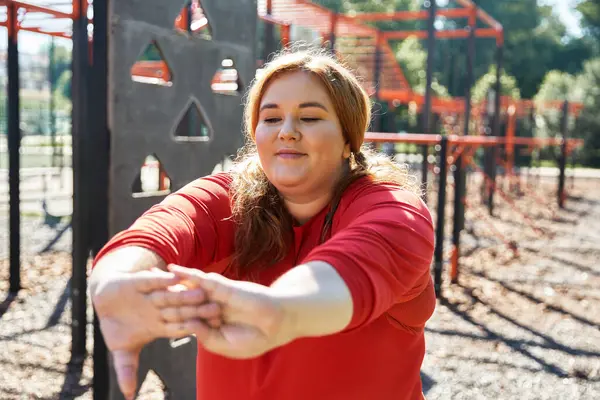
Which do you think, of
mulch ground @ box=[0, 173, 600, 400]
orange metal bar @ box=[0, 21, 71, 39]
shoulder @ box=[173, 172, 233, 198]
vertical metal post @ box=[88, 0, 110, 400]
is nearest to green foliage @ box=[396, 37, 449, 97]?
mulch ground @ box=[0, 173, 600, 400]

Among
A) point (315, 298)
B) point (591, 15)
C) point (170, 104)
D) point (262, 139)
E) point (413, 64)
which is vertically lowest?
point (315, 298)

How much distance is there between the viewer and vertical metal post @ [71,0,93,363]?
3264mm

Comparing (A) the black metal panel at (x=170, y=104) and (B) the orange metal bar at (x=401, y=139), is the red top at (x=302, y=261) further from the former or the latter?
(B) the orange metal bar at (x=401, y=139)

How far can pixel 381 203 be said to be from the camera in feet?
4.20

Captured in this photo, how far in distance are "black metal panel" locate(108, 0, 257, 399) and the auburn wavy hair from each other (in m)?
1.06

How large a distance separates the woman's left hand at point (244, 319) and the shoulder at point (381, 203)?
1.15 feet

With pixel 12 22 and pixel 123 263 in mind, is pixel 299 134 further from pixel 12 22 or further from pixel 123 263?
pixel 12 22

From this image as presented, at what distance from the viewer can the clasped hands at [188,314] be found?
2.99 feet

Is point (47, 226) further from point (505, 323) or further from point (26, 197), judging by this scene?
point (505, 323)

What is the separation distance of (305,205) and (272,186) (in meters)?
0.10

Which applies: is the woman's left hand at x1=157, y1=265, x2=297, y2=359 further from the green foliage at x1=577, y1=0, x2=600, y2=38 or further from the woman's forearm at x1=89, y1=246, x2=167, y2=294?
the green foliage at x1=577, y1=0, x2=600, y2=38

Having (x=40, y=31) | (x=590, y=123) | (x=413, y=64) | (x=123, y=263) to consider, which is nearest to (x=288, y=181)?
(x=123, y=263)

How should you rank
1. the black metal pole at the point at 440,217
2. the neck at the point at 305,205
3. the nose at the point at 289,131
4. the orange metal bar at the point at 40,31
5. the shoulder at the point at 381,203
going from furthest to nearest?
the black metal pole at the point at 440,217 < the orange metal bar at the point at 40,31 < the neck at the point at 305,205 < the nose at the point at 289,131 < the shoulder at the point at 381,203

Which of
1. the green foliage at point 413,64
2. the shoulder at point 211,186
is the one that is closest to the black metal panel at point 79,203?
the shoulder at point 211,186
